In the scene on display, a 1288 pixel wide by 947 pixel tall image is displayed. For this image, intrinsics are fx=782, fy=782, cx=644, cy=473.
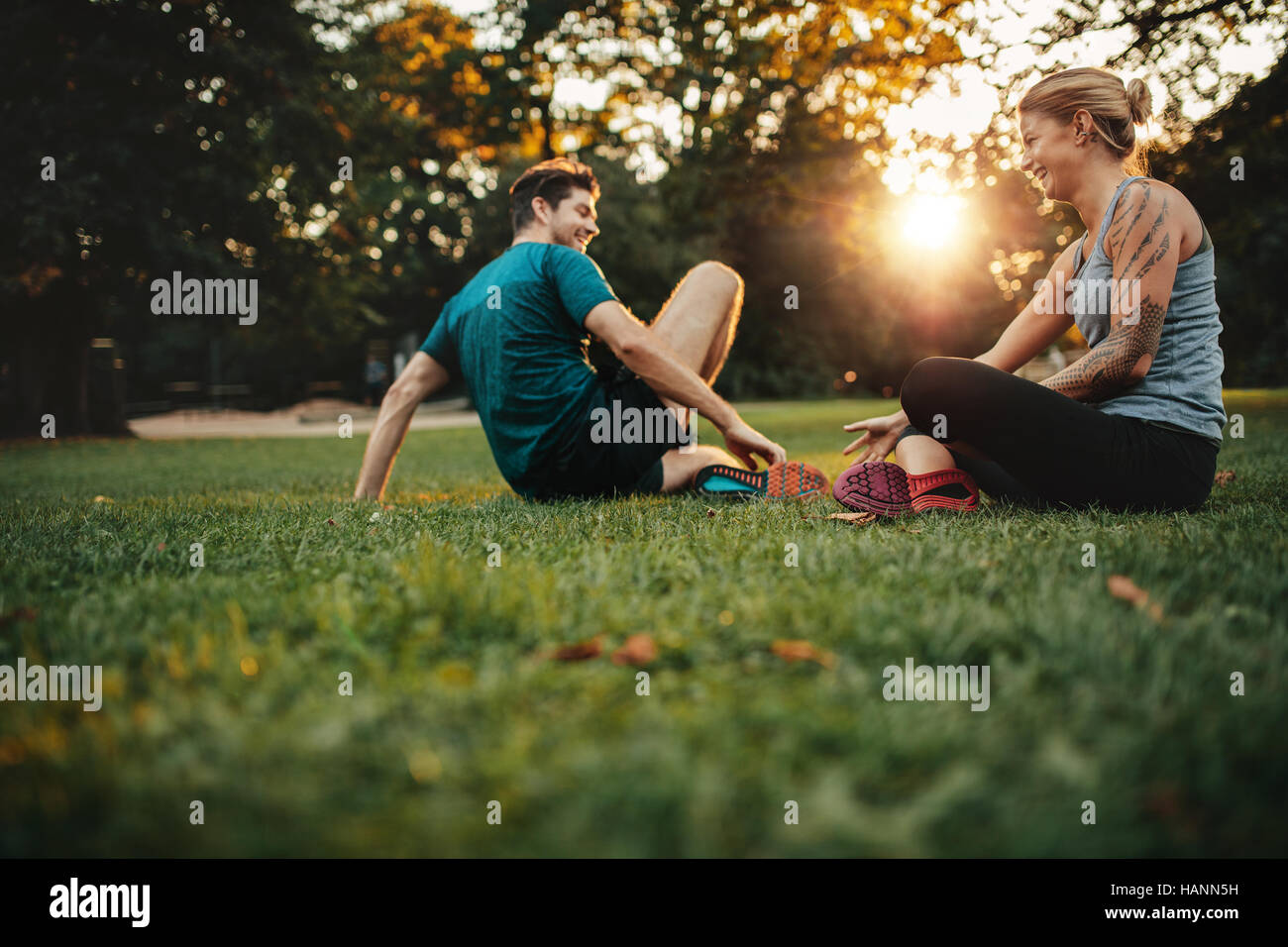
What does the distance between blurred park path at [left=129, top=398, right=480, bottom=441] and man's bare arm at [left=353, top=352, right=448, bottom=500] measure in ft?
57.1

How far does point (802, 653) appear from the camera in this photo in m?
1.54

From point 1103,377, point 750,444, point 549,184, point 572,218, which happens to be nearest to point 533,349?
point 572,218

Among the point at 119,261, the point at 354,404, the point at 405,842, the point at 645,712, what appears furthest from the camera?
the point at 354,404

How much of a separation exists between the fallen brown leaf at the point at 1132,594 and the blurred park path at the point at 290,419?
20.4 meters

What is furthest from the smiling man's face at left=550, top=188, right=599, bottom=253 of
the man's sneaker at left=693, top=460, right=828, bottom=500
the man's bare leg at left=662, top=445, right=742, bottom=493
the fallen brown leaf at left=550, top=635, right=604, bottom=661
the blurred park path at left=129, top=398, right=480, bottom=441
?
the blurred park path at left=129, top=398, right=480, bottom=441

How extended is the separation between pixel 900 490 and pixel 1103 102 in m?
1.66

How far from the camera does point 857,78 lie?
11633 mm

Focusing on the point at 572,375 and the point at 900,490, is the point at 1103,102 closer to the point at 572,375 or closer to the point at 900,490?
the point at 900,490

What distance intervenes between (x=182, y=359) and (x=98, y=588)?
145ft

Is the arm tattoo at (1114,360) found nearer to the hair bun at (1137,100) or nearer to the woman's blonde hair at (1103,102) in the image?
the woman's blonde hair at (1103,102)

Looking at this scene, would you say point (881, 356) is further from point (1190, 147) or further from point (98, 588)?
point (98, 588)

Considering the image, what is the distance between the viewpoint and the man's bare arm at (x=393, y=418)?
4223 mm
